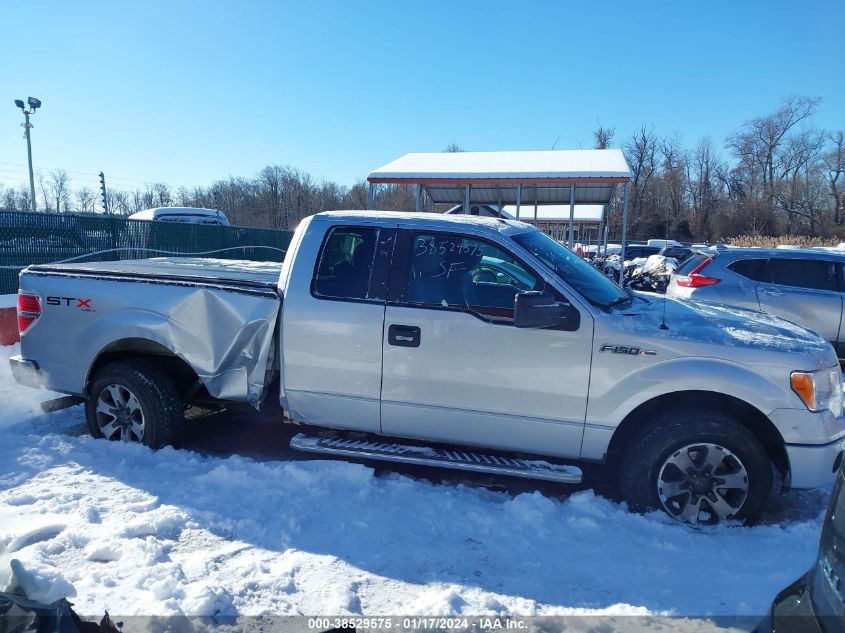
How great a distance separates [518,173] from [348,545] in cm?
989

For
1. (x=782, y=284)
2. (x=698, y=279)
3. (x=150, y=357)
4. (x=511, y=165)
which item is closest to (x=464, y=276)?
(x=150, y=357)

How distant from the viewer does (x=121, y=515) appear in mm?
3441

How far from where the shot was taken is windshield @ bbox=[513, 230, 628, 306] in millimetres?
3863

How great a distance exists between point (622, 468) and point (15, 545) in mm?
3558

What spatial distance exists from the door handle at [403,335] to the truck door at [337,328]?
0.33ft

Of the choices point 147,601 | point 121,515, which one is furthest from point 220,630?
point 121,515

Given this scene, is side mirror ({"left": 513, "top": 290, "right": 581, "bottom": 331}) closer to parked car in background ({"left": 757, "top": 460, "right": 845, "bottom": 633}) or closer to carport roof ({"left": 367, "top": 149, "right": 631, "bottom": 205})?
parked car in background ({"left": 757, "top": 460, "right": 845, "bottom": 633})

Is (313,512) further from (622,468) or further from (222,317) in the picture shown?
(622,468)

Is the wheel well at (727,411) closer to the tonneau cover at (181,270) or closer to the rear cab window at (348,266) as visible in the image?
the rear cab window at (348,266)

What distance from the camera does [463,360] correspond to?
375cm

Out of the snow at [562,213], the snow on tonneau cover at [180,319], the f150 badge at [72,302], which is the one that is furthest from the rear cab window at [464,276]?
the snow at [562,213]

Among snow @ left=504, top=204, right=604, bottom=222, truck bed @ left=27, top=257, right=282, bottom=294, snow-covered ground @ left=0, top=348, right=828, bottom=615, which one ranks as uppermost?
snow @ left=504, top=204, right=604, bottom=222

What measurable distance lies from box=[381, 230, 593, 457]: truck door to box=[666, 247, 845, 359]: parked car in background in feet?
18.0

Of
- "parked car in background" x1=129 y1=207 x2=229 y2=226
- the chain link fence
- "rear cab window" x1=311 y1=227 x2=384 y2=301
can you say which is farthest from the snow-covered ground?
"parked car in background" x1=129 y1=207 x2=229 y2=226
